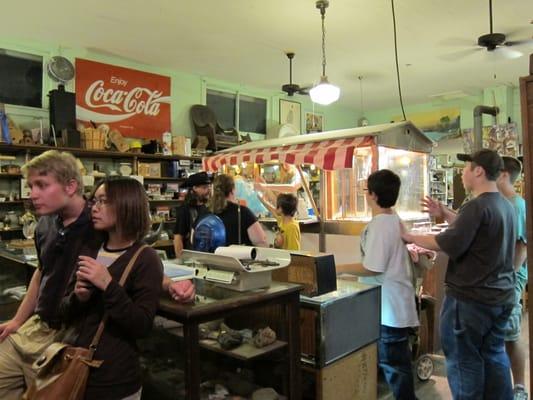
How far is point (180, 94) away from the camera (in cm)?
744

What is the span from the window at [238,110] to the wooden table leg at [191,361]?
673 centimetres

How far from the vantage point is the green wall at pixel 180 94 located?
585 cm

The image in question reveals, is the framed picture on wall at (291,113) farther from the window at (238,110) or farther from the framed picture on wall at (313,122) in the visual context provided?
the window at (238,110)

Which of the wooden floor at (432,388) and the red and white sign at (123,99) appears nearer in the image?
the wooden floor at (432,388)

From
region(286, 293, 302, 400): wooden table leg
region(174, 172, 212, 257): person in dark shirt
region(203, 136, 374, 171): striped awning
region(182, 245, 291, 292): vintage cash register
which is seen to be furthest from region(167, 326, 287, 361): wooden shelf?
region(203, 136, 374, 171): striped awning

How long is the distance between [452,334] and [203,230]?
4.95 ft

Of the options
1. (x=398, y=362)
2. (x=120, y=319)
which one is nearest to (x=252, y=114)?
(x=398, y=362)

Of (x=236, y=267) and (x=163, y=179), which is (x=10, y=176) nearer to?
(x=163, y=179)

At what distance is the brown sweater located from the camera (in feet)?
4.65

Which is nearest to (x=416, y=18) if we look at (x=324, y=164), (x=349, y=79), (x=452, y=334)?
(x=324, y=164)

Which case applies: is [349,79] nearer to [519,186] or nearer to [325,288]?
[519,186]

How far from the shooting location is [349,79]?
793 centimetres

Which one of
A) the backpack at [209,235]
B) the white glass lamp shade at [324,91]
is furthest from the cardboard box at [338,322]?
the white glass lamp shade at [324,91]

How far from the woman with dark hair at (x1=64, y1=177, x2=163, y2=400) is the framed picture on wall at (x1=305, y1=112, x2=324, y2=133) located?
822cm
